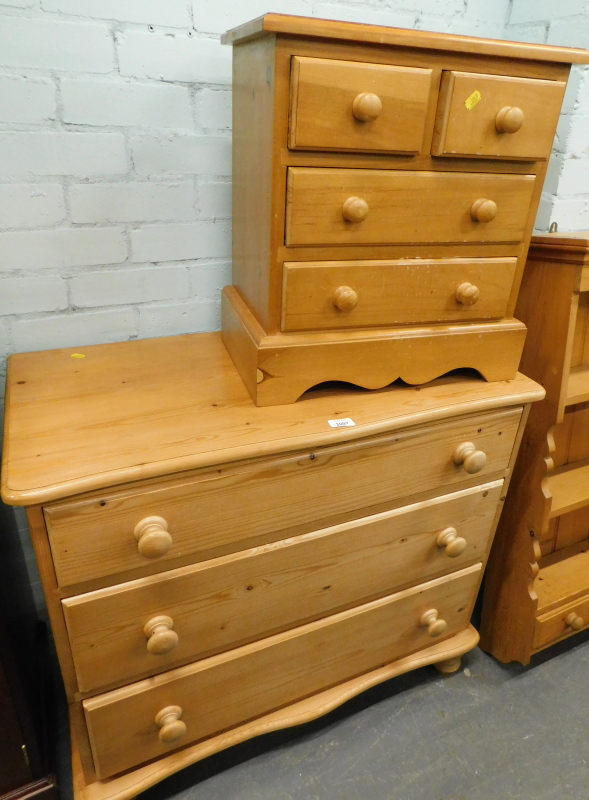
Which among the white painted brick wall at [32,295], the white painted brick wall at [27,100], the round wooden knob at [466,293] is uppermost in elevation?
the white painted brick wall at [27,100]

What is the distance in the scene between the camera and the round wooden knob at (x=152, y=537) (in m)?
0.85

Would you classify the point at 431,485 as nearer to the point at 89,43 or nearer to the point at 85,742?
the point at 85,742

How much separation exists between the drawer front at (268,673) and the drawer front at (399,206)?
0.79 metres

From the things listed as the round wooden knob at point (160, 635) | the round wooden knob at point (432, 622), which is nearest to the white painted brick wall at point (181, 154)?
the round wooden knob at point (160, 635)

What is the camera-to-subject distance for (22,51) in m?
1.01

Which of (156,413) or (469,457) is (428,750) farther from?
(156,413)

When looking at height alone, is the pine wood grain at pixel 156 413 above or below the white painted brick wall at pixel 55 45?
below

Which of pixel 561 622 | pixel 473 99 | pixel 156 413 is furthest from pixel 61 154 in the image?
pixel 561 622

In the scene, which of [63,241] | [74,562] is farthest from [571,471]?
[63,241]

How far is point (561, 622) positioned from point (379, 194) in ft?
4.07

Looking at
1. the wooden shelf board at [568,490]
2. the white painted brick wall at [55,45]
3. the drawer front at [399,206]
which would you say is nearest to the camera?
the drawer front at [399,206]

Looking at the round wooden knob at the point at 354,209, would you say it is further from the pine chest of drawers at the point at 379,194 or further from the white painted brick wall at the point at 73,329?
the white painted brick wall at the point at 73,329

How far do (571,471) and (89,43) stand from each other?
1565 mm

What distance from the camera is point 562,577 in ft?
5.17
